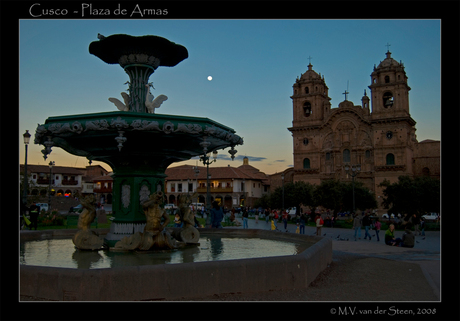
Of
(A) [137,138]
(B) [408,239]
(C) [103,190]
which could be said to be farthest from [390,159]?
(A) [137,138]

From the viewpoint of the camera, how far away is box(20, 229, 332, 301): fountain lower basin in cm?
488

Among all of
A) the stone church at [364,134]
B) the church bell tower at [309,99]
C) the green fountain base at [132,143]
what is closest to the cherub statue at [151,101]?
the green fountain base at [132,143]

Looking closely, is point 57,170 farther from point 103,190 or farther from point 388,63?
point 388,63

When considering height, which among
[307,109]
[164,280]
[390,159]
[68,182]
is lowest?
[164,280]

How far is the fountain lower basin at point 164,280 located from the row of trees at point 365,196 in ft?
91.2

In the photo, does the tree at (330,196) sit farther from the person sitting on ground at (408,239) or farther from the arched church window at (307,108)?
the arched church window at (307,108)

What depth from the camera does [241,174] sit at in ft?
222

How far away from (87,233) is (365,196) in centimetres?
3678

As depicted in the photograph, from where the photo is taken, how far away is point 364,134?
183 ft

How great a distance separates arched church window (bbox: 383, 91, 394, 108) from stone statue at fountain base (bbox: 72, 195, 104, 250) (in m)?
52.7

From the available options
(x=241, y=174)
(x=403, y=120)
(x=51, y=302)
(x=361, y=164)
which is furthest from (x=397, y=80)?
(x=51, y=302)

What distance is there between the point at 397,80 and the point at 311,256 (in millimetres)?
52467

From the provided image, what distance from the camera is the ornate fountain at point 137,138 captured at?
7.21 metres

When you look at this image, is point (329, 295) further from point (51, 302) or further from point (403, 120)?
point (403, 120)
